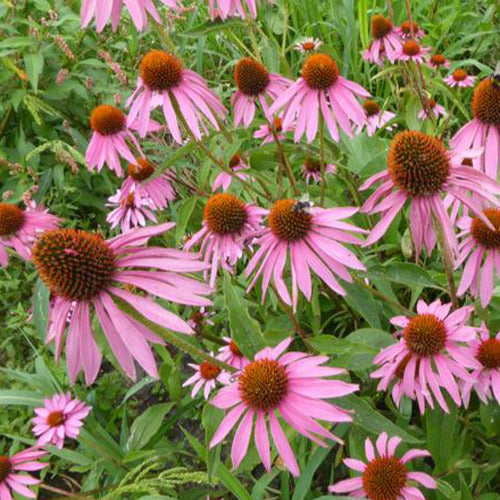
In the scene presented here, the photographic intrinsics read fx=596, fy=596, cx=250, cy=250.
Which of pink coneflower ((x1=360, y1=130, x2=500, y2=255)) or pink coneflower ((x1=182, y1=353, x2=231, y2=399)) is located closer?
pink coneflower ((x1=360, y1=130, x2=500, y2=255))

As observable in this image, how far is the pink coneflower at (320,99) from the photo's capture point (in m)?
1.39

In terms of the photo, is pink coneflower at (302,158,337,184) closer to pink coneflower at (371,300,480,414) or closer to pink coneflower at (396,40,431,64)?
pink coneflower at (396,40,431,64)

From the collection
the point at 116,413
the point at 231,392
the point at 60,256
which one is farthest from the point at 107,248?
the point at 116,413

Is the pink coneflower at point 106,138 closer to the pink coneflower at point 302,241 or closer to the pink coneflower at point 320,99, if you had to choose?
the pink coneflower at point 320,99

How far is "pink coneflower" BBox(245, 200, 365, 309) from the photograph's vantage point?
1.11 m

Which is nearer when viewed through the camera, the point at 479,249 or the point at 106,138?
the point at 479,249

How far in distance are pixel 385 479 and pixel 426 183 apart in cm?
54

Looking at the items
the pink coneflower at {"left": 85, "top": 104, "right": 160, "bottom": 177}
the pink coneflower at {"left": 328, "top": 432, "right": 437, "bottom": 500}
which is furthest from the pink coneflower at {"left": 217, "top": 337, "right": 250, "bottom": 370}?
the pink coneflower at {"left": 85, "top": 104, "right": 160, "bottom": 177}

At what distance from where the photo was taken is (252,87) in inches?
62.6

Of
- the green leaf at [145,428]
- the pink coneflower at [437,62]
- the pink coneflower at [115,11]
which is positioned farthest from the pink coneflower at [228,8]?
the pink coneflower at [437,62]

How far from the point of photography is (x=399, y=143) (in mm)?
1101

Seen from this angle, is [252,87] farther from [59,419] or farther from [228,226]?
[59,419]

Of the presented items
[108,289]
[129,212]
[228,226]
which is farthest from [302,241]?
[129,212]

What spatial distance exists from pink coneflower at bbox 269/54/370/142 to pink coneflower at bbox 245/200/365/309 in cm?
29
